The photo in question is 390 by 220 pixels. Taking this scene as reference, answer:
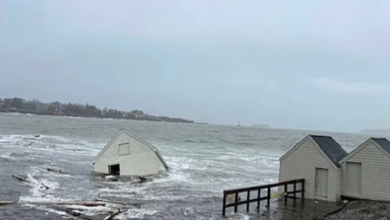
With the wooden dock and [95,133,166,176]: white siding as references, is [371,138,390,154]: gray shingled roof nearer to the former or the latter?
the wooden dock

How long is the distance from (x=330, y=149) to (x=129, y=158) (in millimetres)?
15598

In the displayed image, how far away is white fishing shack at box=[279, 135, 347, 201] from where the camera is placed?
75.5ft

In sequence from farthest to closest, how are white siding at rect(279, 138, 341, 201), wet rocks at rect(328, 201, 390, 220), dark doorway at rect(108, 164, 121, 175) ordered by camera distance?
dark doorway at rect(108, 164, 121, 175) → white siding at rect(279, 138, 341, 201) → wet rocks at rect(328, 201, 390, 220)

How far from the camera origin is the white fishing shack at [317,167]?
2300 cm

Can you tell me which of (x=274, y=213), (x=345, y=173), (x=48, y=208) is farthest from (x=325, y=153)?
(x=48, y=208)

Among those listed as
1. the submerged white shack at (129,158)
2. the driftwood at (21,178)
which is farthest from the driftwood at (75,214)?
the submerged white shack at (129,158)

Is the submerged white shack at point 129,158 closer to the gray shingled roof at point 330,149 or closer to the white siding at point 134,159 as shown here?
the white siding at point 134,159

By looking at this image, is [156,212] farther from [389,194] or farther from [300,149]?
[389,194]

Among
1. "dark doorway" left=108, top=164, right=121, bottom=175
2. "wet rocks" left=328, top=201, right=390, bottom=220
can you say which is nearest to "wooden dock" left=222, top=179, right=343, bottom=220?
"wet rocks" left=328, top=201, right=390, bottom=220

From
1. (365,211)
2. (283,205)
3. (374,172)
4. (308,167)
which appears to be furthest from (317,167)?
(365,211)

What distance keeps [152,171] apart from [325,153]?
14377 millimetres

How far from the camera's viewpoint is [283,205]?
72.5 feet

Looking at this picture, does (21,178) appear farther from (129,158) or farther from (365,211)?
(365,211)

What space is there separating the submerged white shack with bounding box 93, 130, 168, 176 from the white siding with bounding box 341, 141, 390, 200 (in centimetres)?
1580
